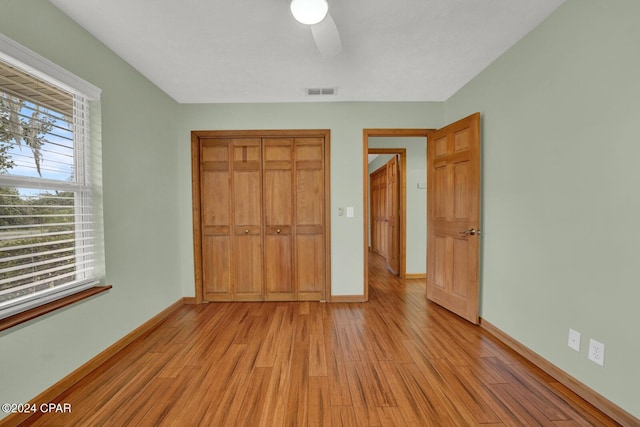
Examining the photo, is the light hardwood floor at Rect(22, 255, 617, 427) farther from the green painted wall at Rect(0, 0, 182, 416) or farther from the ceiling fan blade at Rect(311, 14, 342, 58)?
the ceiling fan blade at Rect(311, 14, 342, 58)

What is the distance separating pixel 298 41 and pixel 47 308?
2499 mm

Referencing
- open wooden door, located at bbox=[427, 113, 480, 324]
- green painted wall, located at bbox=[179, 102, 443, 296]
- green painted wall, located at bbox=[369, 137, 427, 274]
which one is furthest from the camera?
green painted wall, located at bbox=[369, 137, 427, 274]

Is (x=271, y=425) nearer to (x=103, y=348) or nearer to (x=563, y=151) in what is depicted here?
(x=103, y=348)

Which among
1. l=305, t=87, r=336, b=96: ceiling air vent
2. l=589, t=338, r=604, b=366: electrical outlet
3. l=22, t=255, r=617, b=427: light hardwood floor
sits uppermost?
l=305, t=87, r=336, b=96: ceiling air vent

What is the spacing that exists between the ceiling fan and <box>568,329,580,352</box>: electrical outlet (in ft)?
8.09

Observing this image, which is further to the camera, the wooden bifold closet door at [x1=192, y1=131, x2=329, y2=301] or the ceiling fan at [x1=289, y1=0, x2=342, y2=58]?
the wooden bifold closet door at [x1=192, y1=131, x2=329, y2=301]

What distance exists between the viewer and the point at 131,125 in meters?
2.26

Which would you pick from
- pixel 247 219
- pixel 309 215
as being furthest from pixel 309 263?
pixel 247 219

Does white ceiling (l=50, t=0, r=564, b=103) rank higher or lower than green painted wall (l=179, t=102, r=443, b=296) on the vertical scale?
higher

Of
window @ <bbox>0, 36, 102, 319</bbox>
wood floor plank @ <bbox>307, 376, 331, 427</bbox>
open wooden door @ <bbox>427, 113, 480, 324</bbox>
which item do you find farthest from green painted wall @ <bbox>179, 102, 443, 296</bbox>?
wood floor plank @ <bbox>307, 376, 331, 427</bbox>

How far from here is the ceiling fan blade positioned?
152 centimetres

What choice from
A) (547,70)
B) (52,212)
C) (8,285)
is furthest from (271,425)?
(547,70)

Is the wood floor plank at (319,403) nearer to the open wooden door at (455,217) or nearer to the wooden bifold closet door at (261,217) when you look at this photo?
the wooden bifold closet door at (261,217)

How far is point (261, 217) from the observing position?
3.09 metres
